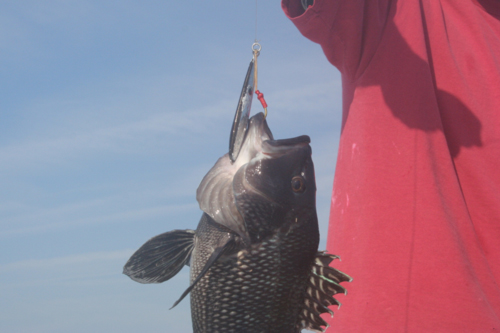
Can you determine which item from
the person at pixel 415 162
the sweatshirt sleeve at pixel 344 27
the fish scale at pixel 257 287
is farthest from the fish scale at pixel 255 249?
the sweatshirt sleeve at pixel 344 27

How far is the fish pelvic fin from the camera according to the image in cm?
228

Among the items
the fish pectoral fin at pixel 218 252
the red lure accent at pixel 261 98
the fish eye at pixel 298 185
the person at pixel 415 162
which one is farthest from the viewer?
the person at pixel 415 162

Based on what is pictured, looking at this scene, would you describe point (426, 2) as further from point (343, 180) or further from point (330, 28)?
point (343, 180)

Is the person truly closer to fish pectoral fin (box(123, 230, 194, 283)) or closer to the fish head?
the fish head

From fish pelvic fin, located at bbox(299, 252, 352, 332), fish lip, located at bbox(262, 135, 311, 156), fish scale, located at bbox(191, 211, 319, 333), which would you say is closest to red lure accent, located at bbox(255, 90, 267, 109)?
fish lip, located at bbox(262, 135, 311, 156)

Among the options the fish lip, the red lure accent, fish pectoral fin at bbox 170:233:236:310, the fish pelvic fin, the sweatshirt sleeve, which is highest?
the sweatshirt sleeve

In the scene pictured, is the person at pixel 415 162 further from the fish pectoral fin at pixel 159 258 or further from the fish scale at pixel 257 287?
the fish pectoral fin at pixel 159 258

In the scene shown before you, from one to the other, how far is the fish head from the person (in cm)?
104

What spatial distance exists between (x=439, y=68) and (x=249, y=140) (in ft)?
6.51

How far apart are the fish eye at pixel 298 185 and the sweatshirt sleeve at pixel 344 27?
141 cm

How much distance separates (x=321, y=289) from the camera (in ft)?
7.55

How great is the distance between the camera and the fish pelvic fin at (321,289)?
2.28m

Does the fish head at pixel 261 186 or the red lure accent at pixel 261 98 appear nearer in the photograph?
the fish head at pixel 261 186

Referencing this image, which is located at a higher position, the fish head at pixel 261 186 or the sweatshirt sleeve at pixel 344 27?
the sweatshirt sleeve at pixel 344 27
